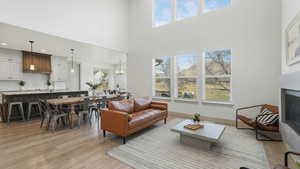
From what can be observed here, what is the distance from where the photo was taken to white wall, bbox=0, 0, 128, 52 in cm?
339

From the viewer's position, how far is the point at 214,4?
443 cm

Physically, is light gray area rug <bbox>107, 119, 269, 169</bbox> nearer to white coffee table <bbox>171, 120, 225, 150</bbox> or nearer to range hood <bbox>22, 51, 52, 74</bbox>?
white coffee table <bbox>171, 120, 225, 150</bbox>

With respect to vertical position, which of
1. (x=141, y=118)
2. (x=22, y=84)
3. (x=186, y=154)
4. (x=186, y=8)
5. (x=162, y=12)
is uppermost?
(x=162, y=12)

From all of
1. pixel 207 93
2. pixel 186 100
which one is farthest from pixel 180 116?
pixel 207 93

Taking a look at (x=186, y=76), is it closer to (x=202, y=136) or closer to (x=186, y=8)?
(x=186, y=8)

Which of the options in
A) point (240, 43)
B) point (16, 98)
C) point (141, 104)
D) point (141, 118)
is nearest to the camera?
point (141, 118)

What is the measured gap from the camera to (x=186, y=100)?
195 inches

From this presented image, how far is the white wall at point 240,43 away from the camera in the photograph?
3543 mm

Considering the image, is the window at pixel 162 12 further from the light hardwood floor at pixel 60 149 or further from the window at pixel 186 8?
the light hardwood floor at pixel 60 149

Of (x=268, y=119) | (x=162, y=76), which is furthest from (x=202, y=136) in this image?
(x=162, y=76)

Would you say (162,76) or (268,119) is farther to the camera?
(162,76)

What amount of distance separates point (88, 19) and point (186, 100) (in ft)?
15.5

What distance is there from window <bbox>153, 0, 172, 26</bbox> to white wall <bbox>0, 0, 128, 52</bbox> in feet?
5.23

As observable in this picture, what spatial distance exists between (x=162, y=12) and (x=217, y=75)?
11.4ft
